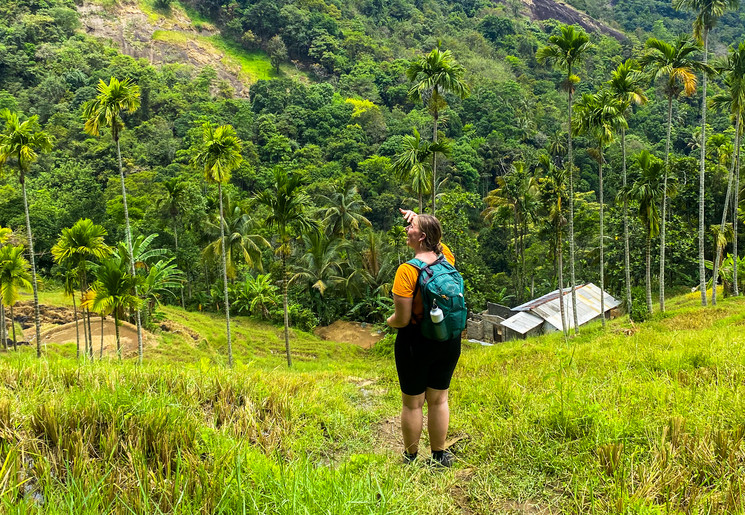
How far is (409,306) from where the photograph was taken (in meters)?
3.08

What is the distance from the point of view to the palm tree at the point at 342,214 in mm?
32938

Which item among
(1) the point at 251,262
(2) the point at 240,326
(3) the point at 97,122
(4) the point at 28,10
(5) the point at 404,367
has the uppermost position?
(4) the point at 28,10

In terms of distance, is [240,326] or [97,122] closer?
[97,122]

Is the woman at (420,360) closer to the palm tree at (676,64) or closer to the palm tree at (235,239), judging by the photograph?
the palm tree at (676,64)

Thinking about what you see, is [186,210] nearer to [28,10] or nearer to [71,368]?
[71,368]

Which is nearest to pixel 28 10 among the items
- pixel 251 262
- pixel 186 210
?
pixel 186 210

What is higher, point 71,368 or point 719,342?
point 71,368

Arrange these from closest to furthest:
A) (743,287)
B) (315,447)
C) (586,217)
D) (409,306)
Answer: (409,306) → (315,447) → (743,287) → (586,217)

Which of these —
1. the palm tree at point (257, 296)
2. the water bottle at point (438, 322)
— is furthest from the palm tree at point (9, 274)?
the water bottle at point (438, 322)

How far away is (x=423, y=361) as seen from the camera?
3.19 m

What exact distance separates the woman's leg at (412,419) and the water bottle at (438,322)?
50 cm

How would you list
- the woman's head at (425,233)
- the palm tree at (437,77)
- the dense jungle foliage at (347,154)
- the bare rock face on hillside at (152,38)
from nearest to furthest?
the woman's head at (425,233), the palm tree at (437,77), the dense jungle foliage at (347,154), the bare rock face on hillside at (152,38)

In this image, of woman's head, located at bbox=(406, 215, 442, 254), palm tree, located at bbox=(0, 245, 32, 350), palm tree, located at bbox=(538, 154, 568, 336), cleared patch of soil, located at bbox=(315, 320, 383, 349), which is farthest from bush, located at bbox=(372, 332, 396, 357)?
woman's head, located at bbox=(406, 215, 442, 254)

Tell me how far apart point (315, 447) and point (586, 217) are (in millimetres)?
34474
